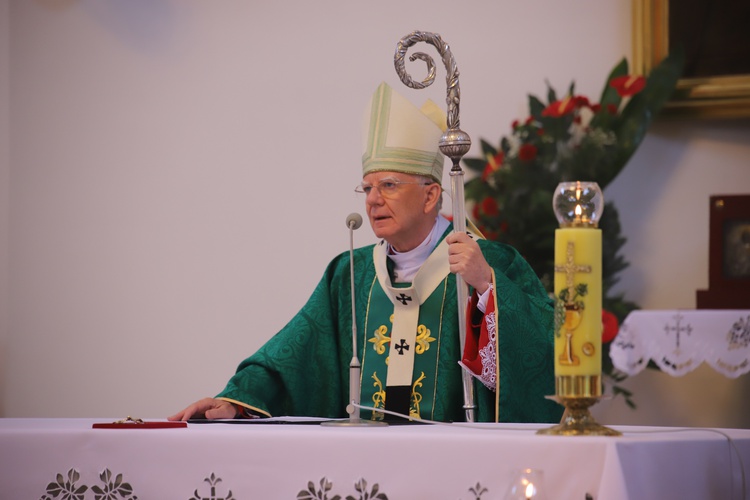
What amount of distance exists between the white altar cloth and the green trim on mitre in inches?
58.5

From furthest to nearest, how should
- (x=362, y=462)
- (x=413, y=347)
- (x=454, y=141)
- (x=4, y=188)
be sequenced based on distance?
(x=4, y=188) < (x=413, y=347) < (x=454, y=141) < (x=362, y=462)

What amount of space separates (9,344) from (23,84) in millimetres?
1822

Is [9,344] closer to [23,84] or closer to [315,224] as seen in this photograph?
[23,84]

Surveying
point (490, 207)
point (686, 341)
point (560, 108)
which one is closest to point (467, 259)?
point (686, 341)

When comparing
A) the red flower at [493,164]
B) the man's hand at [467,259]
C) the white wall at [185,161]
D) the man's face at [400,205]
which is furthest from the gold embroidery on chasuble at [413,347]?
the white wall at [185,161]

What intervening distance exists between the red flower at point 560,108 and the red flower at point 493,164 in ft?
1.16

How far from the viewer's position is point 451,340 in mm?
3715

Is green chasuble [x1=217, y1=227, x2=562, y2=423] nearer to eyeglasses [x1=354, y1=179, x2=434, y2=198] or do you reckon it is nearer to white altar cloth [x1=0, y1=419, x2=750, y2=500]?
eyeglasses [x1=354, y1=179, x2=434, y2=198]

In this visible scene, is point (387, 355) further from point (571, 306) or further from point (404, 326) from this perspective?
point (571, 306)

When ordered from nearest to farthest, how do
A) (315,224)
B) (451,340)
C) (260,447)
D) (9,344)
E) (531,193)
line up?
(260,447) → (451,340) → (531,193) → (315,224) → (9,344)

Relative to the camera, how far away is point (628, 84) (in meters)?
6.04

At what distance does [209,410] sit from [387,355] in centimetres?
84

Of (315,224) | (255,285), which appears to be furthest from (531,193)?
(255,285)

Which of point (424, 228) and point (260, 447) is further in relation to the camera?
point (424, 228)
